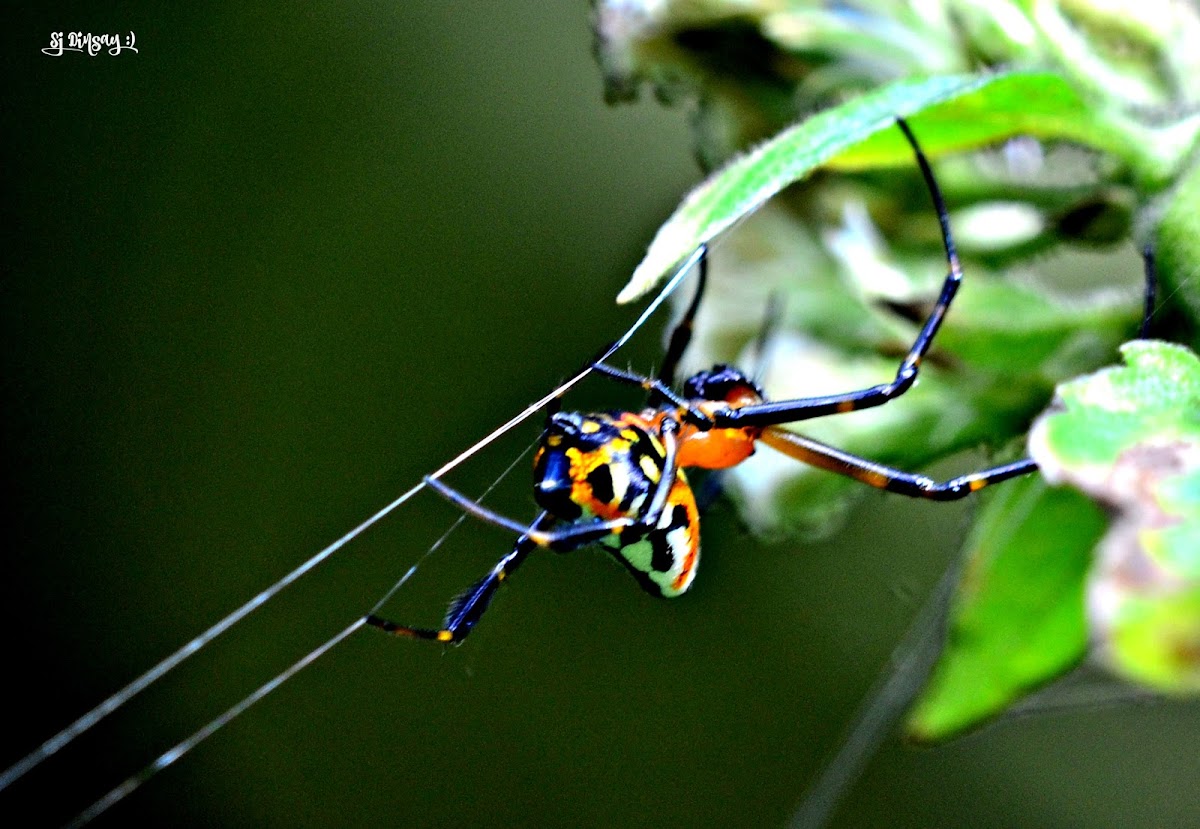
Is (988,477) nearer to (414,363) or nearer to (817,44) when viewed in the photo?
(817,44)

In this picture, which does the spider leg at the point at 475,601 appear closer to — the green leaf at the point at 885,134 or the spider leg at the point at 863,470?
the spider leg at the point at 863,470

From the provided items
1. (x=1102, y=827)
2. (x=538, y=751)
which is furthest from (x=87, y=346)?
(x=1102, y=827)

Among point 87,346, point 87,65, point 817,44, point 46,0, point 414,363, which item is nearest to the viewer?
point 817,44

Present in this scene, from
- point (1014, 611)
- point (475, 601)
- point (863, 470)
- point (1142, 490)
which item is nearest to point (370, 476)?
point (475, 601)

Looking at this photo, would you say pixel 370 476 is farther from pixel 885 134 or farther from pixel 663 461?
pixel 885 134
